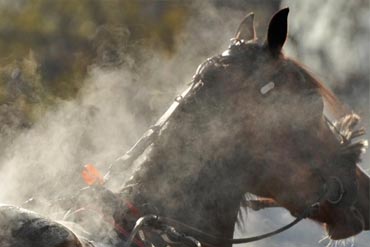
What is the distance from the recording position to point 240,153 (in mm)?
2660

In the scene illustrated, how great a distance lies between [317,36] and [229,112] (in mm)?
7643

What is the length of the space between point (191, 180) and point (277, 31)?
2.31 feet

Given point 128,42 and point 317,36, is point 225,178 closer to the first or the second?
point 128,42

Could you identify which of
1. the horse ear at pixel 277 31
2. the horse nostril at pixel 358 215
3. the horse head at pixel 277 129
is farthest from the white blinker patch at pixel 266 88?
the horse nostril at pixel 358 215

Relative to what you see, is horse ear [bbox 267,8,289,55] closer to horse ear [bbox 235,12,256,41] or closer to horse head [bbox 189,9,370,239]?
horse head [bbox 189,9,370,239]

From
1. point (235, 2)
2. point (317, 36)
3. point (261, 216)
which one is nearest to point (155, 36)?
point (235, 2)

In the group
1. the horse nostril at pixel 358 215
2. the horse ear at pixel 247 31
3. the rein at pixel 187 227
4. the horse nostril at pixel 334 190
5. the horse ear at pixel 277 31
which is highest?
the horse ear at pixel 247 31

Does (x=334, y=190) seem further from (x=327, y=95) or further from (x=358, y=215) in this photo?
(x=327, y=95)

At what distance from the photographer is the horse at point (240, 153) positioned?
8.45ft

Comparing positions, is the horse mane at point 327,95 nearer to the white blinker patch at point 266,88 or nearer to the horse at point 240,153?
the horse at point 240,153

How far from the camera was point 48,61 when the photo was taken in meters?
6.76

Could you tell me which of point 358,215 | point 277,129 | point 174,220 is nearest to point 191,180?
point 174,220

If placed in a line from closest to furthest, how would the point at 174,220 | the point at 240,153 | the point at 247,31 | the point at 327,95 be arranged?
the point at 174,220
the point at 240,153
the point at 327,95
the point at 247,31

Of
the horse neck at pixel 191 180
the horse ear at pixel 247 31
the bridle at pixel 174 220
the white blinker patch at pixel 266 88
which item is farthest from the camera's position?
the horse ear at pixel 247 31
